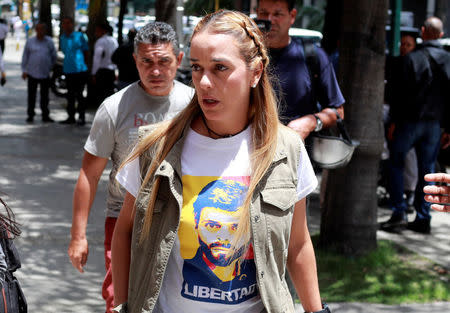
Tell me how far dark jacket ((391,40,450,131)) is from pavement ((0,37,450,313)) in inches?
48.8

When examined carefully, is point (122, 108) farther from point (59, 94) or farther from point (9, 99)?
point (9, 99)

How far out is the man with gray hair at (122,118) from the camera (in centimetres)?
411

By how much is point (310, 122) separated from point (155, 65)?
889 millimetres

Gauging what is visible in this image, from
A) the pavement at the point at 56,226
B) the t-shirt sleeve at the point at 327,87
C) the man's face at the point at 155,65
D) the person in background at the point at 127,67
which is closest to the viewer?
the man's face at the point at 155,65

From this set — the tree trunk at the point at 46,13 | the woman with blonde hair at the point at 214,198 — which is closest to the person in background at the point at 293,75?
the woman with blonde hair at the point at 214,198

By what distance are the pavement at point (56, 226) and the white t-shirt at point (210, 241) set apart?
80cm

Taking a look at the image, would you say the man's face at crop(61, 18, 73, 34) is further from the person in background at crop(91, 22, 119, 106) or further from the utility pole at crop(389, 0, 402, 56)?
the utility pole at crop(389, 0, 402, 56)

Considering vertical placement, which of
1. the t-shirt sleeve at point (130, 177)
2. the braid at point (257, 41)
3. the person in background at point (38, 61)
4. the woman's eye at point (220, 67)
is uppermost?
the braid at point (257, 41)

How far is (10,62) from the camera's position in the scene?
34.9 metres

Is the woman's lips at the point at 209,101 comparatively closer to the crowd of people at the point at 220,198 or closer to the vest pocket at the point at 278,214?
the crowd of people at the point at 220,198

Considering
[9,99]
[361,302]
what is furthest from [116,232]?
[9,99]

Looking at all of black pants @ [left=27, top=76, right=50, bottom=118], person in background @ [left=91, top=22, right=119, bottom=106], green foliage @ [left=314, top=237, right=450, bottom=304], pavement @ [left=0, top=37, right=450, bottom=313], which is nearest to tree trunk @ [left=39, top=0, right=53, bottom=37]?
person in background @ [left=91, top=22, right=119, bottom=106]

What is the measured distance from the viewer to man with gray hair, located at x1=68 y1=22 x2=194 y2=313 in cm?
411

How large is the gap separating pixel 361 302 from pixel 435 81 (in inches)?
127
